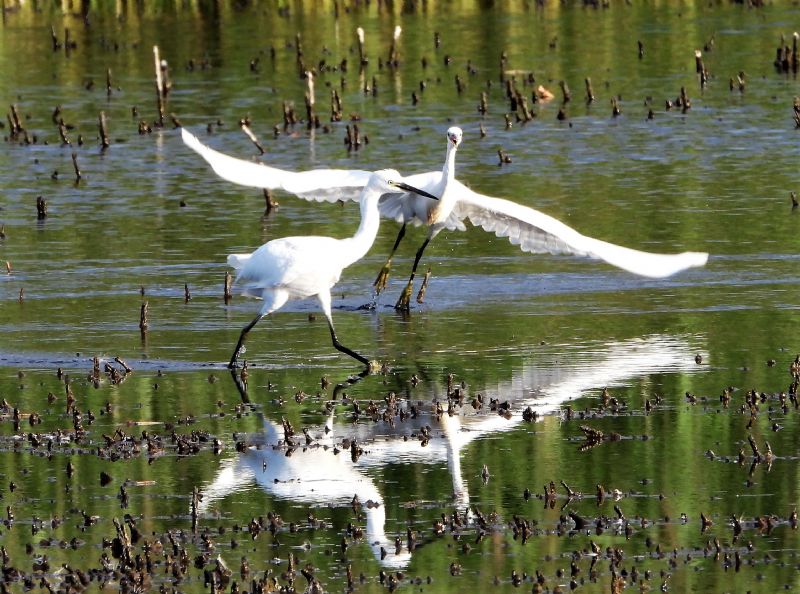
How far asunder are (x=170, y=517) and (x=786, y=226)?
1050 centimetres

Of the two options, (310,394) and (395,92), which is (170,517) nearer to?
(310,394)

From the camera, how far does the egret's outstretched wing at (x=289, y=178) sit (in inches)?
560

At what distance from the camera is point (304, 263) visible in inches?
456

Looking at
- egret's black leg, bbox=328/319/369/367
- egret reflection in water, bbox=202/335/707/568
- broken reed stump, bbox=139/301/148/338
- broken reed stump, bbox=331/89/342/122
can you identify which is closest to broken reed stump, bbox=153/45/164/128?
broken reed stump, bbox=331/89/342/122

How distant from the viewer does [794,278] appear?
15.1m

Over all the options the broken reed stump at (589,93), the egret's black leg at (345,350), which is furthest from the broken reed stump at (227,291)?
the broken reed stump at (589,93)

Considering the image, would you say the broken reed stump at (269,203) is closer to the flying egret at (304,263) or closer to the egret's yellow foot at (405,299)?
the egret's yellow foot at (405,299)

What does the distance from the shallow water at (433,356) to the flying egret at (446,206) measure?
594 millimetres

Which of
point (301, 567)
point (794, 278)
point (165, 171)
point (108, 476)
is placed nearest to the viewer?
point (301, 567)

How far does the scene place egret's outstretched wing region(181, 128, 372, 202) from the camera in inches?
560

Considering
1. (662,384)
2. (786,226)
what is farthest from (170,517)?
(786,226)

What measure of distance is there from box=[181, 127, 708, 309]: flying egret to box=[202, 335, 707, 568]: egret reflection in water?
1095mm

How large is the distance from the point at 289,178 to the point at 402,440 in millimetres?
5051

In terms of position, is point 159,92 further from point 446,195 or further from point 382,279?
point 446,195
